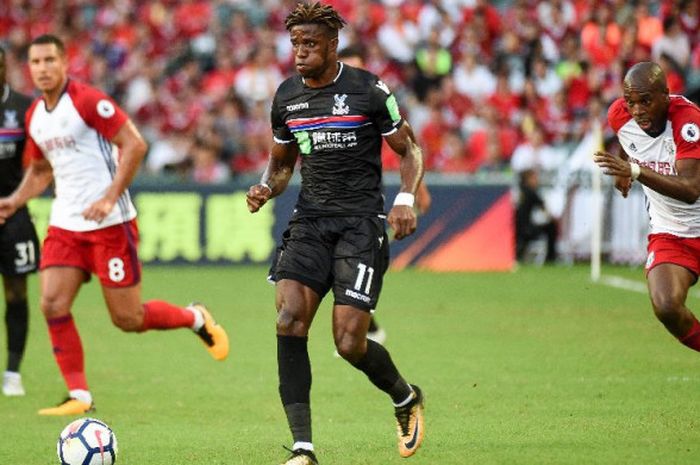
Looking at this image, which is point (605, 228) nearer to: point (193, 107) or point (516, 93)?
point (516, 93)

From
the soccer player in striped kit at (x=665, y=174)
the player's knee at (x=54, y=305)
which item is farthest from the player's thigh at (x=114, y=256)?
the soccer player in striped kit at (x=665, y=174)

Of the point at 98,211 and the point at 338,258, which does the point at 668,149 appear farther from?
the point at 98,211

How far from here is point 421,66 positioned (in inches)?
942

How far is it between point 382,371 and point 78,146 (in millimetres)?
3209

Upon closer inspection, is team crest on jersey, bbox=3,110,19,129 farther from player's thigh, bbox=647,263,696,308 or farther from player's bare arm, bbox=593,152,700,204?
player's thigh, bbox=647,263,696,308

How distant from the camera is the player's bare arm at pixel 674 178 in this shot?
26.4 feet

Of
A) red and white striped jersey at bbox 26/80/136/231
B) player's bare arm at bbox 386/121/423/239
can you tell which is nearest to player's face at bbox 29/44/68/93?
red and white striped jersey at bbox 26/80/136/231

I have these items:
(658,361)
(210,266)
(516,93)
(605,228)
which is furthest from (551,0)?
(658,361)

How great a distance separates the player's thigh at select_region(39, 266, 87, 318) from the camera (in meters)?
9.70

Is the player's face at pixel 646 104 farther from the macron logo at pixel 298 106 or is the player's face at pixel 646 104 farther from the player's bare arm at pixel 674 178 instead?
the macron logo at pixel 298 106

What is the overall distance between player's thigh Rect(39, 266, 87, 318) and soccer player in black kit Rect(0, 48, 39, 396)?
1036mm

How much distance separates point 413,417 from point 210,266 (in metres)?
13.2

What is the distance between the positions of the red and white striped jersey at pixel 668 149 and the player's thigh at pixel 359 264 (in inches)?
78.0

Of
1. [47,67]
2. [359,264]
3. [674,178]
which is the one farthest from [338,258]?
[47,67]
